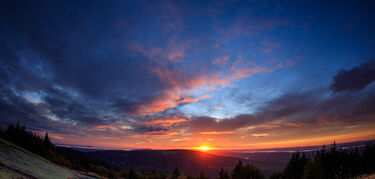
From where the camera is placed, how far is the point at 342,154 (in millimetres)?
85750

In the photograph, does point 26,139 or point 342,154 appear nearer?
point 26,139

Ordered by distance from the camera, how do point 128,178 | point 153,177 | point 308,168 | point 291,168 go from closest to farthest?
point 308,168
point 291,168
point 128,178
point 153,177

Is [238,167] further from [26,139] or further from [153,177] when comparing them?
[26,139]

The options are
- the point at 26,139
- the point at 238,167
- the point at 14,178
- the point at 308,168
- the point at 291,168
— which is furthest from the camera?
the point at 238,167

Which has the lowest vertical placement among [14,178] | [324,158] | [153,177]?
[153,177]

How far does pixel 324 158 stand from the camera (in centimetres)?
8925

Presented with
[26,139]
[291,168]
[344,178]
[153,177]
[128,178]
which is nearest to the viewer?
[344,178]

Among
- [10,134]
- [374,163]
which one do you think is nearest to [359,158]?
[374,163]

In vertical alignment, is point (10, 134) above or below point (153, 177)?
above

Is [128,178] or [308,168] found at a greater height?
[308,168]

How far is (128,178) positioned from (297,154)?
Result: 331 ft

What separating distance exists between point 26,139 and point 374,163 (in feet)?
584

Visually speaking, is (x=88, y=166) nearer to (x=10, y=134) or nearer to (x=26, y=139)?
(x=26, y=139)

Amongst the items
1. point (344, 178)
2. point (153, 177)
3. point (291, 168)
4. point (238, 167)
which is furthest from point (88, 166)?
point (291, 168)
